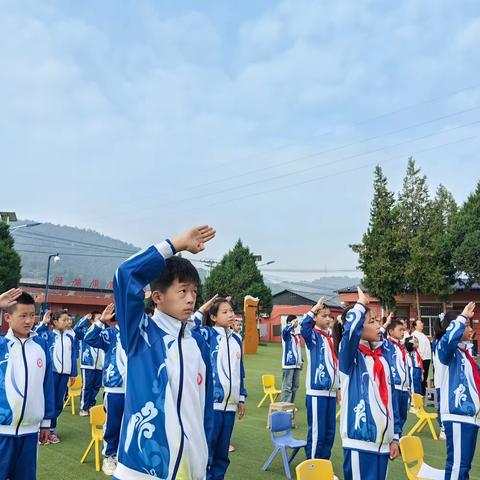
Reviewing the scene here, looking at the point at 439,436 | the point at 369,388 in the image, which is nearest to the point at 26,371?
the point at 369,388

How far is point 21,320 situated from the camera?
4.25 m

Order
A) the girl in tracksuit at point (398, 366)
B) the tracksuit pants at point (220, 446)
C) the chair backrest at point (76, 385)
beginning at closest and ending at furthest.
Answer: the tracksuit pants at point (220, 446) → the girl in tracksuit at point (398, 366) → the chair backrest at point (76, 385)

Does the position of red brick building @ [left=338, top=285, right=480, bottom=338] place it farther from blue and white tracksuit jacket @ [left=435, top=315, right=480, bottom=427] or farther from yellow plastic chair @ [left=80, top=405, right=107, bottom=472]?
blue and white tracksuit jacket @ [left=435, top=315, right=480, bottom=427]

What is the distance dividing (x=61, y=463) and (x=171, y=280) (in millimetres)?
5219

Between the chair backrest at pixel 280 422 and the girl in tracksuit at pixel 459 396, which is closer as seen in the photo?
the girl in tracksuit at pixel 459 396

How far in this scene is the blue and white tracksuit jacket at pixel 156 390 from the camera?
230 centimetres

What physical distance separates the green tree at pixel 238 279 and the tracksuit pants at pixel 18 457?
3144cm

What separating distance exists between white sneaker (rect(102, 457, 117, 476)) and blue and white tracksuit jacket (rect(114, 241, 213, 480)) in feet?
13.2

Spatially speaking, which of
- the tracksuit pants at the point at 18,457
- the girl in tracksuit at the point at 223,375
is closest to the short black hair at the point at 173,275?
the tracksuit pants at the point at 18,457

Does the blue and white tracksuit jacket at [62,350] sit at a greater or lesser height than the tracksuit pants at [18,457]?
greater

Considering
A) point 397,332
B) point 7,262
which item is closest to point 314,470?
point 397,332

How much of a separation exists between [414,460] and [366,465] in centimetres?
135

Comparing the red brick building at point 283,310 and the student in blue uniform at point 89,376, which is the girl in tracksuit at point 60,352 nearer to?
the student in blue uniform at point 89,376

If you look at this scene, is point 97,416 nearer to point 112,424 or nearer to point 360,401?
point 112,424
